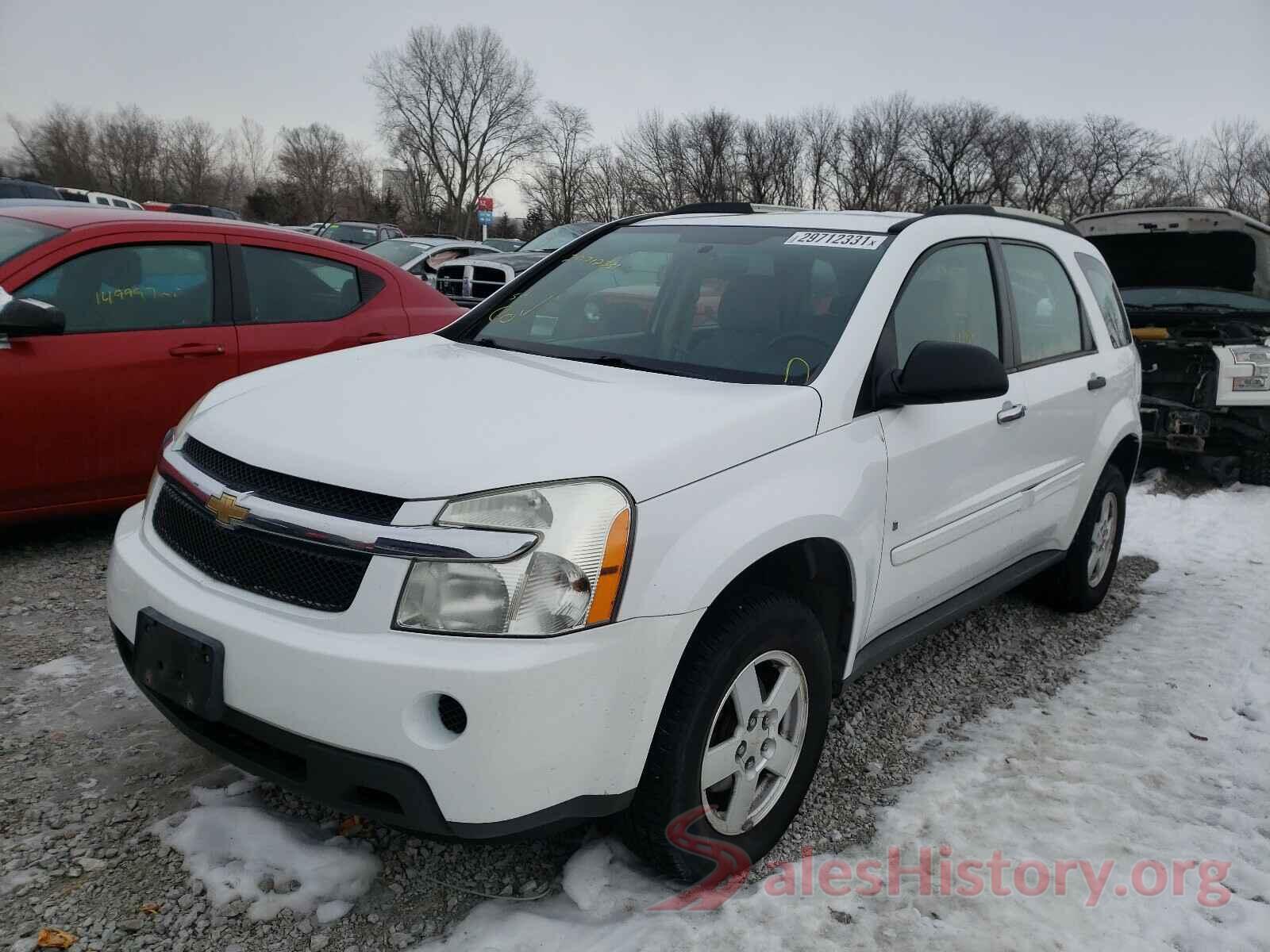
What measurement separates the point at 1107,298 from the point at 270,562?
402cm

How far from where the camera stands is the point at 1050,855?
104 inches

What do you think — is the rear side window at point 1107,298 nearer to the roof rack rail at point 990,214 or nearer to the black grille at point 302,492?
the roof rack rail at point 990,214

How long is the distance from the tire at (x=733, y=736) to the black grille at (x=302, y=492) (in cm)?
76

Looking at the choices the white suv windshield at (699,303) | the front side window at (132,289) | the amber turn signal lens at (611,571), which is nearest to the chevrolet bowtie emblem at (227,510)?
the amber turn signal lens at (611,571)

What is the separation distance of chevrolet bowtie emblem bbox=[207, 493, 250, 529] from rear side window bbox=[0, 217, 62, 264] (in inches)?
112

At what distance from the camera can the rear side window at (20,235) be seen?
168 inches

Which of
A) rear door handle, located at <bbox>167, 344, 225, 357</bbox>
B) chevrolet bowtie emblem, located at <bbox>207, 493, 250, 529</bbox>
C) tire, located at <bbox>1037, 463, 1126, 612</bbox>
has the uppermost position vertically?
rear door handle, located at <bbox>167, 344, 225, 357</bbox>

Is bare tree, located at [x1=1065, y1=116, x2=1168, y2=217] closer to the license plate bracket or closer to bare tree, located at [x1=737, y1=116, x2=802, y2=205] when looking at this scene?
bare tree, located at [x1=737, y1=116, x2=802, y2=205]

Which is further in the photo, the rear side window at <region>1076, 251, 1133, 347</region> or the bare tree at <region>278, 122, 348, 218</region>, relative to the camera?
the bare tree at <region>278, 122, 348, 218</region>

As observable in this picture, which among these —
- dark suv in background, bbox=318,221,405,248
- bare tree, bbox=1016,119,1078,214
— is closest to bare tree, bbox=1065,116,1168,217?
bare tree, bbox=1016,119,1078,214

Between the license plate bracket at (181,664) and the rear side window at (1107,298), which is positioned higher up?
the rear side window at (1107,298)

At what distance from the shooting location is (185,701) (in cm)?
216

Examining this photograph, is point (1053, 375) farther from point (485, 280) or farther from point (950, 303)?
point (485, 280)

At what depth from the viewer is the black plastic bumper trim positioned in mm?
1939
